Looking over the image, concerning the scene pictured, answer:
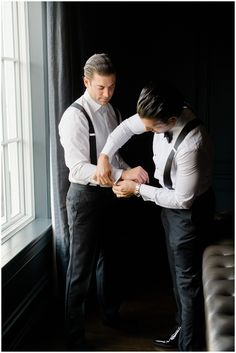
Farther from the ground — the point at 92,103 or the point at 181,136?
the point at 92,103

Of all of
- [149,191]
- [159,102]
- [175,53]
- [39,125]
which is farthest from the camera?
[175,53]

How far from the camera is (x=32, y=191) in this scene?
2.96 meters

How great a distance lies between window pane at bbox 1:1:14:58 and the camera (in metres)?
2.63

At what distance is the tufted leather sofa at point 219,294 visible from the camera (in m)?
1.73

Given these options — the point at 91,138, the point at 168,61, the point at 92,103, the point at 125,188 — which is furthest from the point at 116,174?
the point at 168,61

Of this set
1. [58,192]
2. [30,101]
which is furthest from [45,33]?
[58,192]

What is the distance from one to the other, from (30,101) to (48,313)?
51.4 inches

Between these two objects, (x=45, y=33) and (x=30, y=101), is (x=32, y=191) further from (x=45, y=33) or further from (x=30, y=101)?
(x=45, y=33)

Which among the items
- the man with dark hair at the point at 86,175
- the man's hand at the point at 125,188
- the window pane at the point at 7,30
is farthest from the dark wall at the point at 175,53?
the man's hand at the point at 125,188

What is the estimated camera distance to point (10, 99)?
274 centimetres

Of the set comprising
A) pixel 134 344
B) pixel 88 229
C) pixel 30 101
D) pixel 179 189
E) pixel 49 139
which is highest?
pixel 30 101

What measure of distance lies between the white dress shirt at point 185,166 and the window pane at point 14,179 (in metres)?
0.71

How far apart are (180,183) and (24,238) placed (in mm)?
987

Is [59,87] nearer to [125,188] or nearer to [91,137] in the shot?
[91,137]
